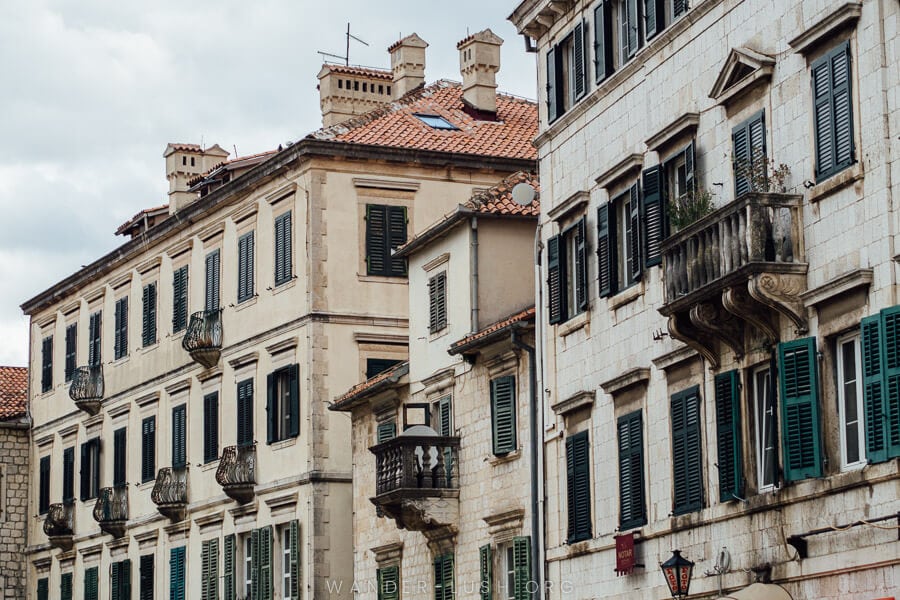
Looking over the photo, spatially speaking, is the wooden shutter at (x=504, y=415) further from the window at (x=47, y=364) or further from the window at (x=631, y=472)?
the window at (x=47, y=364)

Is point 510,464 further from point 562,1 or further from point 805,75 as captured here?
point 805,75

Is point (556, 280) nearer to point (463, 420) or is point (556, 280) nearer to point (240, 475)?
point (463, 420)

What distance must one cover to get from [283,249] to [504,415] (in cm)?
1381

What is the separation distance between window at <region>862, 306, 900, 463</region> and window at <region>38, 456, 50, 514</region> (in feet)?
149

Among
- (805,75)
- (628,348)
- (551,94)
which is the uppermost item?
(551,94)

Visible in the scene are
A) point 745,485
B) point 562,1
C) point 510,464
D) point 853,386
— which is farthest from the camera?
point 510,464

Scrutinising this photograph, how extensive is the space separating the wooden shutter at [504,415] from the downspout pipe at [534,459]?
96cm

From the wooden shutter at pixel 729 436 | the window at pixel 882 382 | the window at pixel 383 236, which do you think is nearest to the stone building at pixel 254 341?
the window at pixel 383 236

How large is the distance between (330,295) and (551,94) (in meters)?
14.1

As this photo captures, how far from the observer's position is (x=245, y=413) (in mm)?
52000

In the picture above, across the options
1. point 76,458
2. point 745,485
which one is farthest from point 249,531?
point 745,485

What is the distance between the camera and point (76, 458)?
63.7 m

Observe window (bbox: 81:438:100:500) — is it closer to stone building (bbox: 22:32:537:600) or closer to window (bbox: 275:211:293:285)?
stone building (bbox: 22:32:537:600)

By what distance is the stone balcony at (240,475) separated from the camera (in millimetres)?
51062
